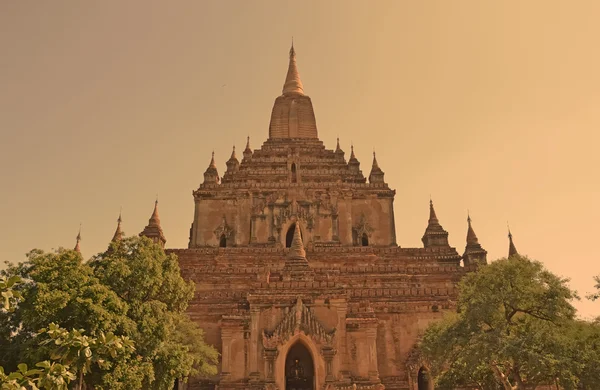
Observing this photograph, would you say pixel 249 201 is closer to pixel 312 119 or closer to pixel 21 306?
pixel 312 119

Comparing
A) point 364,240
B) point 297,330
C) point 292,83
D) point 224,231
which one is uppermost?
point 292,83

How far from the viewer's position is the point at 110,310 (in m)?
24.1

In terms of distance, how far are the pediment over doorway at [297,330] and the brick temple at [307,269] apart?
59 millimetres

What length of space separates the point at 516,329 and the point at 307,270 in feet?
52.3

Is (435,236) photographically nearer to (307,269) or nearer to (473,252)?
(473,252)

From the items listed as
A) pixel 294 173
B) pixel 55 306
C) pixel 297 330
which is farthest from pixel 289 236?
pixel 55 306

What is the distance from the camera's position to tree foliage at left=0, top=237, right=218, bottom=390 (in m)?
23.0

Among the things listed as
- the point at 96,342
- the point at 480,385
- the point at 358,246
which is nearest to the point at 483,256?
the point at 358,246

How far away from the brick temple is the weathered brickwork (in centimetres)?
8

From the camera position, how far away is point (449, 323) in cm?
2786

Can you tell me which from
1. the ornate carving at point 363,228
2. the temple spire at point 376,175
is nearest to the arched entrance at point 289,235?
the ornate carving at point 363,228

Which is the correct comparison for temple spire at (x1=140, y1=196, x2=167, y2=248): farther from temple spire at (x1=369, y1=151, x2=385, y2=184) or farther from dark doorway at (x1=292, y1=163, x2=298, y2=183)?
temple spire at (x1=369, y1=151, x2=385, y2=184)

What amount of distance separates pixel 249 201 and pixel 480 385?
26.6 metres

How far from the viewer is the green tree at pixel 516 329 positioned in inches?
934
